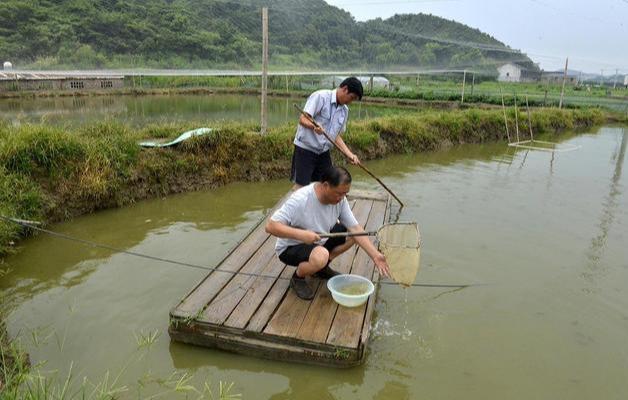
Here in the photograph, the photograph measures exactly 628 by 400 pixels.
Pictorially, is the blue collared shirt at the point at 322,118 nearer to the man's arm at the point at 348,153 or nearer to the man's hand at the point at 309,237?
the man's arm at the point at 348,153

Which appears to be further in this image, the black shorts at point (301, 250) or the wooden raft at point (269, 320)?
the black shorts at point (301, 250)

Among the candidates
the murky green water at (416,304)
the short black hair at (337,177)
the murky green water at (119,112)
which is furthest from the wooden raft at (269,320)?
the murky green water at (119,112)

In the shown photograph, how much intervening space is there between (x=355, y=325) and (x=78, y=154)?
13.8 feet

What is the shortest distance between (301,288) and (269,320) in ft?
1.32

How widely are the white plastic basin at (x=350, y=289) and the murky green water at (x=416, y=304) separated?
32 centimetres

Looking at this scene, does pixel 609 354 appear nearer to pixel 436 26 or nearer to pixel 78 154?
pixel 78 154

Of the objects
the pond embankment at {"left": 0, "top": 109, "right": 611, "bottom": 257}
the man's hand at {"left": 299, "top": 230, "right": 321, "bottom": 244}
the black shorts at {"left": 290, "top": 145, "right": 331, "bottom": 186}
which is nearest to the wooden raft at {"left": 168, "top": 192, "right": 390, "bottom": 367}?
the man's hand at {"left": 299, "top": 230, "right": 321, "bottom": 244}

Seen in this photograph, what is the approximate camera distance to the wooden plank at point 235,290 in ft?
9.46

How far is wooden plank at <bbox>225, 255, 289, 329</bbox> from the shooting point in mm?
2859

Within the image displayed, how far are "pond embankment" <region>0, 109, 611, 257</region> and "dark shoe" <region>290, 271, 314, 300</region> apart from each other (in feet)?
9.20

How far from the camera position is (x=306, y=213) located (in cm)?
297

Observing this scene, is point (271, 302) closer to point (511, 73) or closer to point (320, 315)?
point (320, 315)

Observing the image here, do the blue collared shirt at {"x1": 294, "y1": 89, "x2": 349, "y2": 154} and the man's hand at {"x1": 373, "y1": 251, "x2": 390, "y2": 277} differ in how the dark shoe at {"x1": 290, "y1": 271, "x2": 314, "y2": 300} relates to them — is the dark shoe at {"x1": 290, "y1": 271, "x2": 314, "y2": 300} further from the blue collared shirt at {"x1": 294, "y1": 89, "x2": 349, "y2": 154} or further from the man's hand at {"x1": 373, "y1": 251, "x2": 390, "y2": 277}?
the blue collared shirt at {"x1": 294, "y1": 89, "x2": 349, "y2": 154}

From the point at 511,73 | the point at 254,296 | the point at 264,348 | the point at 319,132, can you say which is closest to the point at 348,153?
the point at 319,132
